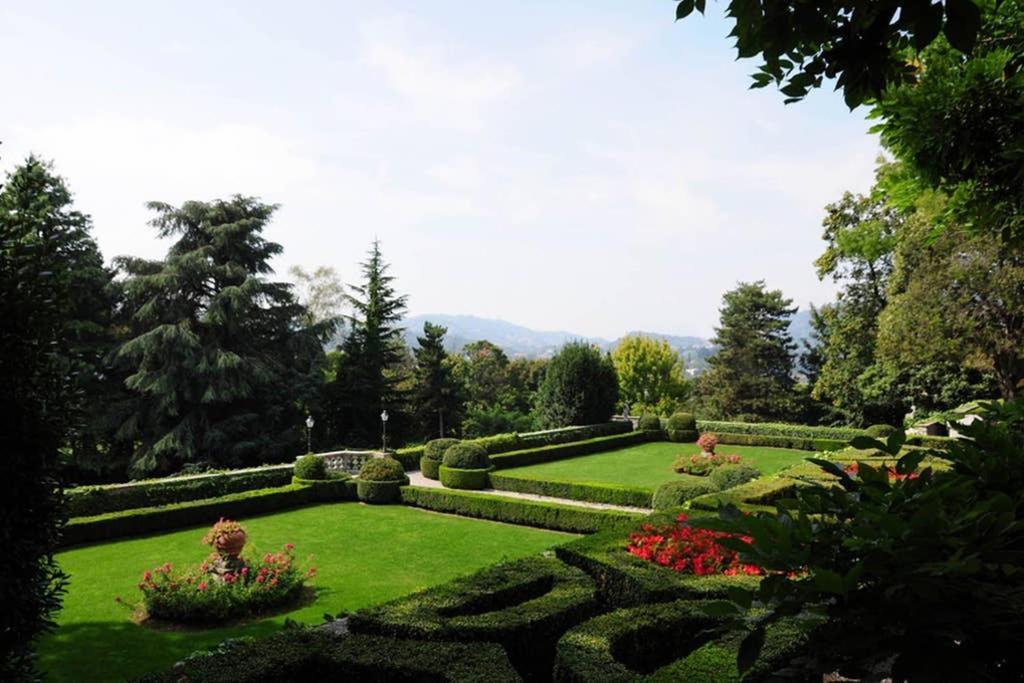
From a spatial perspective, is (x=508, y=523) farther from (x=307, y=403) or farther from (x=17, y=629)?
(x=307, y=403)

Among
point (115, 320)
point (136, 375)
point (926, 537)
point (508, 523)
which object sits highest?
point (115, 320)

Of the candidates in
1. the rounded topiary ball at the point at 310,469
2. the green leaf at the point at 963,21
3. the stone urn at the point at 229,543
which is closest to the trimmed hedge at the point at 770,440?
the rounded topiary ball at the point at 310,469

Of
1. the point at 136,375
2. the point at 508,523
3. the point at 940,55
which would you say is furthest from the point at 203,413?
the point at 940,55

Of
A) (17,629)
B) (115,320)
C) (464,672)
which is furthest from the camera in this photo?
(115,320)

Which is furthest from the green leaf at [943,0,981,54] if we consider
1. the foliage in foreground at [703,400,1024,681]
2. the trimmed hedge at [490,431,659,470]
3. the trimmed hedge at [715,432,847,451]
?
the trimmed hedge at [715,432,847,451]

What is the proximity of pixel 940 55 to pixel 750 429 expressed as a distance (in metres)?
29.1

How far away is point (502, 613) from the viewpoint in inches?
304

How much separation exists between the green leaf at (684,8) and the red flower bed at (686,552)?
22.7 feet

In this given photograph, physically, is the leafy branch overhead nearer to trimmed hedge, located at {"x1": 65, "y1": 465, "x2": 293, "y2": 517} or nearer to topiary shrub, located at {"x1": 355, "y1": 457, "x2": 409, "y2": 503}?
trimmed hedge, located at {"x1": 65, "y1": 465, "x2": 293, "y2": 517}

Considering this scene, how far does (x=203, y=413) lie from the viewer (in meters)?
28.8

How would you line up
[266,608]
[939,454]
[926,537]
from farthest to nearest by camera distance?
[266,608], [939,454], [926,537]

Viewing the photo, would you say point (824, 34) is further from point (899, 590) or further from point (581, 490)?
point (581, 490)

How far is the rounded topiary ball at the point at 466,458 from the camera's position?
21.8 meters

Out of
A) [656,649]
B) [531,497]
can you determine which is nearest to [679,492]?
[531,497]
